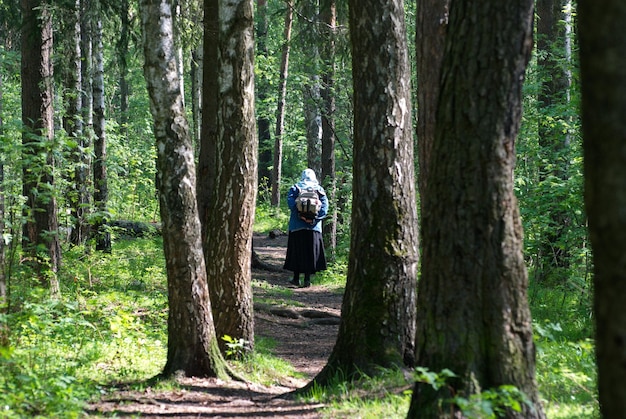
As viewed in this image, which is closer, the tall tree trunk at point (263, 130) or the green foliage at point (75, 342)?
the green foliage at point (75, 342)

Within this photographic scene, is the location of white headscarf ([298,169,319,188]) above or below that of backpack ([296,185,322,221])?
above

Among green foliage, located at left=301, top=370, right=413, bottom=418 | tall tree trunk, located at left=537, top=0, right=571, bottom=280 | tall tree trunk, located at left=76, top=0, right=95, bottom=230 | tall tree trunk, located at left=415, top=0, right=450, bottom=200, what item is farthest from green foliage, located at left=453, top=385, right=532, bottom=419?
tall tree trunk, located at left=76, top=0, right=95, bottom=230

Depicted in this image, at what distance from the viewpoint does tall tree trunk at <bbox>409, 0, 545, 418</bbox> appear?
370 centimetres

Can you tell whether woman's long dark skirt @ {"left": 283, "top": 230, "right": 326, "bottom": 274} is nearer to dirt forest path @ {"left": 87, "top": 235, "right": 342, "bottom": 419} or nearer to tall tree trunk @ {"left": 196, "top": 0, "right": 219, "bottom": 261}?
dirt forest path @ {"left": 87, "top": 235, "right": 342, "bottom": 419}

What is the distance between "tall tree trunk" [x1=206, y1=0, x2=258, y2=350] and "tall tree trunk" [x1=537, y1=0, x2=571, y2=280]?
4497 mm

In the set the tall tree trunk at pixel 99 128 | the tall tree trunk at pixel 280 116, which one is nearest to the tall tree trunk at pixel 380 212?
the tall tree trunk at pixel 99 128

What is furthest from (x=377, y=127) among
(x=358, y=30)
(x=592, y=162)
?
(x=592, y=162)

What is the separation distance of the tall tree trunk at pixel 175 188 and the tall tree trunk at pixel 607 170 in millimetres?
4490

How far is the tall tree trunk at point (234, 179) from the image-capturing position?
7.29 m

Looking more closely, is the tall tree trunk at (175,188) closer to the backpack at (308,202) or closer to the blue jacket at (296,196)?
the backpack at (308,202)

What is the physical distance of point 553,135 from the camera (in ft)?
37.8

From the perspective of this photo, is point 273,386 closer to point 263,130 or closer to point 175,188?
point 175,188

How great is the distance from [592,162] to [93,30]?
1478 centimetres

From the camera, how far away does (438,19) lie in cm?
693
